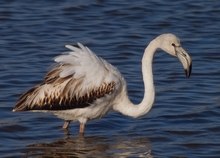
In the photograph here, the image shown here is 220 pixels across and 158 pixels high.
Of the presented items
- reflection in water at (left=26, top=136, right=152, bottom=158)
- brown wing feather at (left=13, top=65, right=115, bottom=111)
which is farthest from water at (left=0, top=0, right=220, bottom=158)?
brown wing feather at (left=13, top=65, right=115, bottom=111)

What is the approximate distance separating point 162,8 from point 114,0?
149 cm

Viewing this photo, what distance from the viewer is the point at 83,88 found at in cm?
1235

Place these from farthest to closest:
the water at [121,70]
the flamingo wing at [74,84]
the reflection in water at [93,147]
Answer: the water at [121,70]
the flamingo wing at [74,84]
the reflection in water at [93,147]

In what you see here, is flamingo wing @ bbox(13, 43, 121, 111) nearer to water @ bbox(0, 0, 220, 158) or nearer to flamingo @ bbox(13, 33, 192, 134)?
flamingo @ bbox(13, 33, 192, 134)

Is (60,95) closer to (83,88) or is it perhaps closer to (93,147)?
(83,88)

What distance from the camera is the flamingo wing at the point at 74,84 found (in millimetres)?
12203

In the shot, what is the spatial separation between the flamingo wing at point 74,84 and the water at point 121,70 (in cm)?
57

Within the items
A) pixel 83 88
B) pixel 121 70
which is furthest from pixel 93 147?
pixel 121 70

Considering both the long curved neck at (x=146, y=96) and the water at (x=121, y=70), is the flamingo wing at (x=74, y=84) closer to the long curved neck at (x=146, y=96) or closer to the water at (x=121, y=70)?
the long curved neck at (x=146, y=96)

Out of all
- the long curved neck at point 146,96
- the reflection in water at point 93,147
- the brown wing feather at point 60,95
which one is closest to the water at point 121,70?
the reflection in water at point 93,147

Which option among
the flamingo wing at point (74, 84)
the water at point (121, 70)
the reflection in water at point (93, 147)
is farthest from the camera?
the water at point (121, 70)

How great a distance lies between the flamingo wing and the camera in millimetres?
12203

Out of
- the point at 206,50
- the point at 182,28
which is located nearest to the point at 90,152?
the point at 206,50

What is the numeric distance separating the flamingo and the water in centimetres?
46
